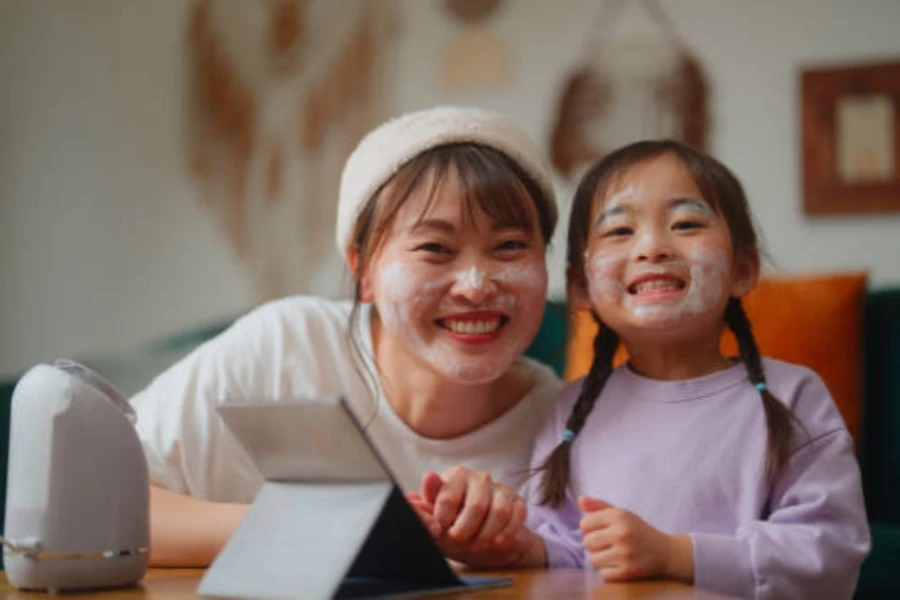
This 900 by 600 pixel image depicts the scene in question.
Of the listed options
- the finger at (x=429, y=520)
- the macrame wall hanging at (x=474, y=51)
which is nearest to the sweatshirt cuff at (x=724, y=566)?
the finger at (x=429, y=520)

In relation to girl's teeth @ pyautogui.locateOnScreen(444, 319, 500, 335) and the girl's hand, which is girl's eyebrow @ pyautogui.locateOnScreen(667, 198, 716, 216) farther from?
the girl's hand

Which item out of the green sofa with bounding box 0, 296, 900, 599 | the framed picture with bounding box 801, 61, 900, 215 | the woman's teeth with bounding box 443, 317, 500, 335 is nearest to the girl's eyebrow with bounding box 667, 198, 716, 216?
the woman's teeth with bounding box 443, 317, 500, 335

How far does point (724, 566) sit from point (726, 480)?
0.53 ft

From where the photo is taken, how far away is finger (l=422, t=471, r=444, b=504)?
1.05m

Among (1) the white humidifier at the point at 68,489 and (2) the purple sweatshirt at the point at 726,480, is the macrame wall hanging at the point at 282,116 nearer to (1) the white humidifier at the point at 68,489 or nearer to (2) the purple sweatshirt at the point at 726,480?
(2) the purple sweatshirt at the point at 726,480

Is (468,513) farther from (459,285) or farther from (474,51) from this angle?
(474,51)

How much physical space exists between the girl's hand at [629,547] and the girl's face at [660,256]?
319 millimetres

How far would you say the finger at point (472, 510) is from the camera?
3.43 feet

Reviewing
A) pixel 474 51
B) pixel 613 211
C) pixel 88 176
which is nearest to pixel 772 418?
pixel 613 211

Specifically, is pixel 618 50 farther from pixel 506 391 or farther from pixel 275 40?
pixel 506 391

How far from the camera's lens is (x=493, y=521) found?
1.06 m

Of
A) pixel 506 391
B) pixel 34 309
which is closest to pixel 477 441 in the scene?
pixel 506 391

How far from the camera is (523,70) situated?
3.14 meters

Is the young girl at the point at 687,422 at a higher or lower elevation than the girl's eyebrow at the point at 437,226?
lower
